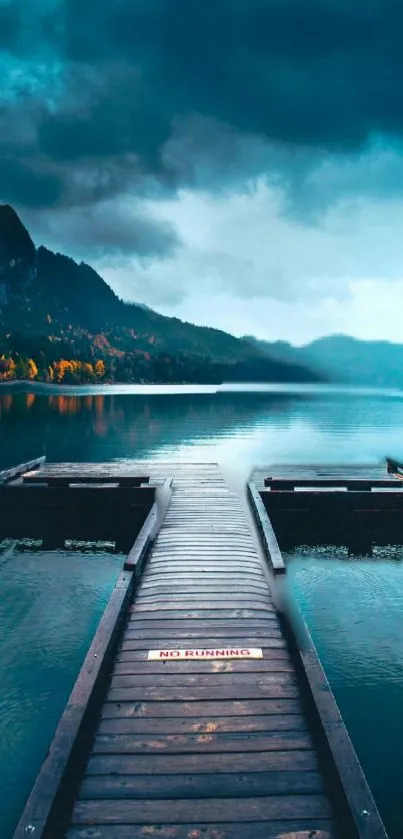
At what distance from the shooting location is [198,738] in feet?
19.9

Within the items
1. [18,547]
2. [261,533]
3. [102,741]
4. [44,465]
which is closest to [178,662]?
[102,741]

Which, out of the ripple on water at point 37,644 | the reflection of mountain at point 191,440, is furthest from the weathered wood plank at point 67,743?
the reflection of mountain at point 191,440

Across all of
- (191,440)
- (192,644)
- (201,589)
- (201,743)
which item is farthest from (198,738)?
(191,440)

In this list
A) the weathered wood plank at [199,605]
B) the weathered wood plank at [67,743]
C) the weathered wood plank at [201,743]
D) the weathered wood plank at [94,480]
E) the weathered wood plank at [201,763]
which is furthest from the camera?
the weathered wood plank at [94,480]

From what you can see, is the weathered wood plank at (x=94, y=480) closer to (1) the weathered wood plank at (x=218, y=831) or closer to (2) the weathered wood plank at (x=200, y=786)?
(2) the weathered wood plank at (x=200, y=786)

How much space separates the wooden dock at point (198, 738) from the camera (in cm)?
499

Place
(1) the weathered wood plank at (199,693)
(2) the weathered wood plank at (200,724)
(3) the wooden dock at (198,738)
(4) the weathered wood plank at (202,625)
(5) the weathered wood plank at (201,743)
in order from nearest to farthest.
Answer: (3) the wooden dock at (198,738), (5) the weathered wood plank at (201,743), (2) the weathered wood plank at (200,724), (1) the weathered wood plank at (199,693), (4) the weathered wood plank at (202,625)

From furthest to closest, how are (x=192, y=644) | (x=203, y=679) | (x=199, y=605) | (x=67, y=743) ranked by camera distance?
(x=199, y=605) → (x=192, y=644) → (x=203, y=679) → (x=67, y=743)

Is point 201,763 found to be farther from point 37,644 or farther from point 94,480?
point 94,480

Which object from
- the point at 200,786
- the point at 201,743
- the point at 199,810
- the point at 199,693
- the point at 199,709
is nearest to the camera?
the point at 199,810

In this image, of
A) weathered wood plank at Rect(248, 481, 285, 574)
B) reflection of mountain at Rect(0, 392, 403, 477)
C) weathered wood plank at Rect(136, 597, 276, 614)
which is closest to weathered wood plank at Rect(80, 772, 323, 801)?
weathered wood plank at Rect(136, 597, 276, 614)

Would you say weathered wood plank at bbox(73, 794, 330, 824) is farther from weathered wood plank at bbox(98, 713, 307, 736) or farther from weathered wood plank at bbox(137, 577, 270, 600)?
weathered wood plank at bbox(137, 577, 270, 600)

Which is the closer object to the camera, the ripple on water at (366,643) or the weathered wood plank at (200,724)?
the weathered wood plank at (200,724)

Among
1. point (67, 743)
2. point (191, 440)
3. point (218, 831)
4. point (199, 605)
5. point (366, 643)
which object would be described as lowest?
point (191, 440)
